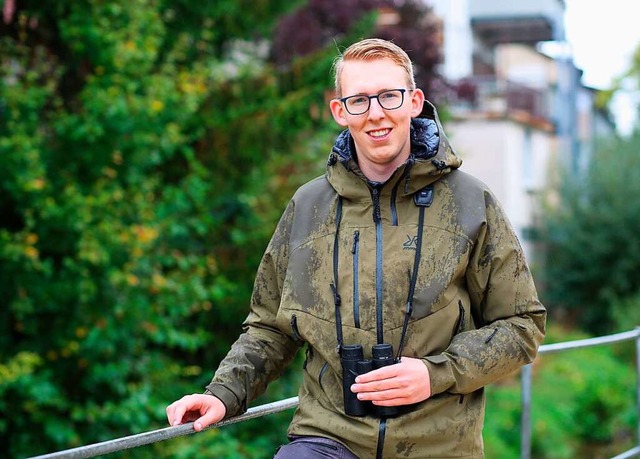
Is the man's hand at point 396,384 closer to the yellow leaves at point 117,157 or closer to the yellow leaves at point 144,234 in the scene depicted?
the yellow leaves at point 144,234

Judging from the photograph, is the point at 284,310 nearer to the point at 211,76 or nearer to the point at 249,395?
the point at 249,395

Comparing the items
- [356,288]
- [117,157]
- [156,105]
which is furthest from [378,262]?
[117,157]

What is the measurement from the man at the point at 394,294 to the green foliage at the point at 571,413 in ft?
32.3

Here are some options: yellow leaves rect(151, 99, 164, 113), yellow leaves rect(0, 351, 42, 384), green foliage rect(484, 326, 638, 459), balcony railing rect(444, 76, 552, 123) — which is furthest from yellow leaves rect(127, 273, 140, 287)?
balcony railing rect(444, 76, 552, 123)

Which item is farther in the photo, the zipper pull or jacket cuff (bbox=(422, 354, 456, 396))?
the zipper pull

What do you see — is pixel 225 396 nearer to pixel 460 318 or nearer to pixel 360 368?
pixel 360 368

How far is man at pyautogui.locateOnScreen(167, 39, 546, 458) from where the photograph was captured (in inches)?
88.8

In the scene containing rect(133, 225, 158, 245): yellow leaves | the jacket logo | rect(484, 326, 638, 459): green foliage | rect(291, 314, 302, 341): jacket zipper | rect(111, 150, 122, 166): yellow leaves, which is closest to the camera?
the jacket logo

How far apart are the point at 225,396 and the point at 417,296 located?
523 millimetres

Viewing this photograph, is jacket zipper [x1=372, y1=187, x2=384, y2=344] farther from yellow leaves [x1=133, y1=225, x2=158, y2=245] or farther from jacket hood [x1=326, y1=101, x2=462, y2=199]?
yellow leaves [x1=133, y1=225, x2=158, y2=245]

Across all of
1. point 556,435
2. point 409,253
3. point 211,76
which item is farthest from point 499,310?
point 556,435

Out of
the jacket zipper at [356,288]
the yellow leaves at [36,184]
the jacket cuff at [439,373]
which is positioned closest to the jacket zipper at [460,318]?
the jacket cuff at [439,373]

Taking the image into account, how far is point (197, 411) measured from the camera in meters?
2.42

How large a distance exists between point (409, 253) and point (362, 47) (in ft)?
1.60
